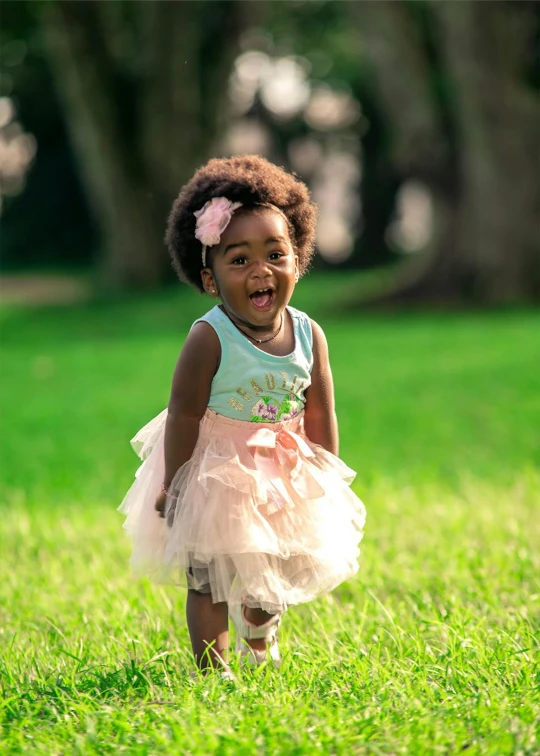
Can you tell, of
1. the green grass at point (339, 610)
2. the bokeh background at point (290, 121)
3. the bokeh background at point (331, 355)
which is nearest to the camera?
the green grass at point (339, 610)

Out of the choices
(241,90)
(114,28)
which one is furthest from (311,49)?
(114,28)

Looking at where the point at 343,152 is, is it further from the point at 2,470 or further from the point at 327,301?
the point at 2,470

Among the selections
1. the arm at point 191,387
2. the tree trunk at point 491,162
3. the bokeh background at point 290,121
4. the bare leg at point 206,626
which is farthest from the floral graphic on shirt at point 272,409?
the tree trunk at point 491,162

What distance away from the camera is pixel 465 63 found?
15547mm

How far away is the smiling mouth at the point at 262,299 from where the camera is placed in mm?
2955

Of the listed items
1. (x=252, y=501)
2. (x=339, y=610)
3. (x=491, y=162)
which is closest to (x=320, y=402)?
(x=252, y=501)

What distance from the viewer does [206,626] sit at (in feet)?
9.96

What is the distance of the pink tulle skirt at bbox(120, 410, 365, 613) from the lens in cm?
291

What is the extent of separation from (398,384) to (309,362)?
23.2ft

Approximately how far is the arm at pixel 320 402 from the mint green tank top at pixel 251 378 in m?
0.06

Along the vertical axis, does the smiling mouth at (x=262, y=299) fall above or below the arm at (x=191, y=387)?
above

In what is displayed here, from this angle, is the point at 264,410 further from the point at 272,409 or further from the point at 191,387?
the point at 191,387

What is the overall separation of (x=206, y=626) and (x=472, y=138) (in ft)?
45.9

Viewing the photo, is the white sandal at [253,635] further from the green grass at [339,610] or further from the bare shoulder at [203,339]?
the bare shoulder at [203,339]
